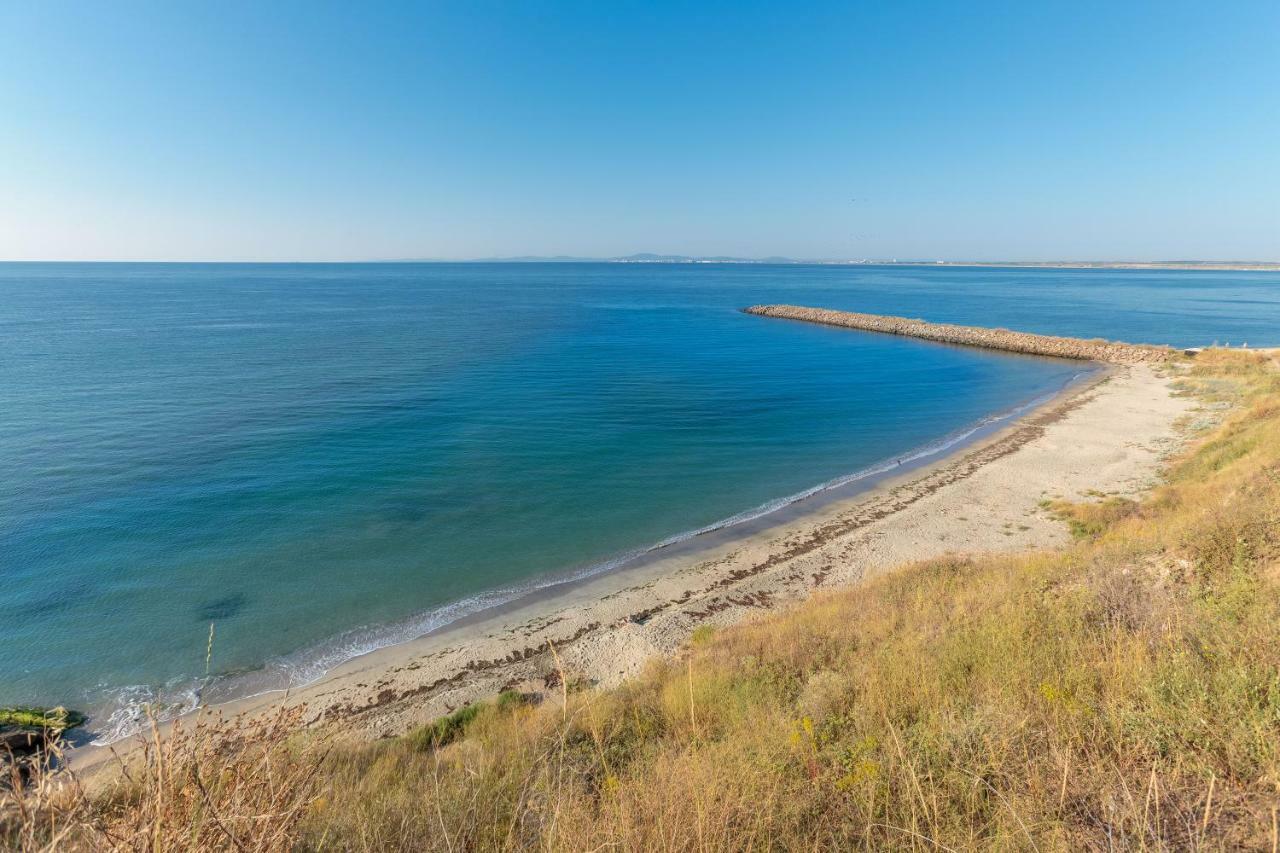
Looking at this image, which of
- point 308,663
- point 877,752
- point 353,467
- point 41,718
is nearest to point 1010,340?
point 353,467

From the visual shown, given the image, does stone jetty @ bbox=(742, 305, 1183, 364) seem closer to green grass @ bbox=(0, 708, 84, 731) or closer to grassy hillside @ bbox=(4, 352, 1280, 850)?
grassy hillside @ bbox=(4, 352, 1280, 850)

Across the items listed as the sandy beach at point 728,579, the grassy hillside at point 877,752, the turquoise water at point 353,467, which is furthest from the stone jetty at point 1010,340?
the grassy hillside at point 877,752

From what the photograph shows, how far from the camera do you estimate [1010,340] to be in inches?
2288

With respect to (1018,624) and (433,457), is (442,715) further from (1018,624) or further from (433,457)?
(433,457)

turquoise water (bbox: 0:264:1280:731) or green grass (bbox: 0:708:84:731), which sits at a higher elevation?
turquoise water (bbox: 0:264:1280:731)

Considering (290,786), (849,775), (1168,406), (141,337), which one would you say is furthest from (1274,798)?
(141,337)

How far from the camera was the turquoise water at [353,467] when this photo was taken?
41.6 feet

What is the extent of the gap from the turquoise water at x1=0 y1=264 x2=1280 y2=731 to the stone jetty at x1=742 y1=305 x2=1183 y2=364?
12.8 feet

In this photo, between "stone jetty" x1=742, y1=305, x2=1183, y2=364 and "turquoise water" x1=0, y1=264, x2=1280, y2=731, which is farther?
"stone jetty" x1=742, y1=305, x2=1183, y2=364

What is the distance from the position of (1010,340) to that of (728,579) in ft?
190

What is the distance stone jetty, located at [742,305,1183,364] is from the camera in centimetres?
4868

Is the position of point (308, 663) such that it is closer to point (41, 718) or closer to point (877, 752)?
point (41, 718)

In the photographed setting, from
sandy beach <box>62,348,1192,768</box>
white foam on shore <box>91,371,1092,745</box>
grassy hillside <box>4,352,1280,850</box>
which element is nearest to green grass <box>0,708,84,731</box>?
white foam on shore <box>91,371,1092,745</box>

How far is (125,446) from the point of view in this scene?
23.7 metres
